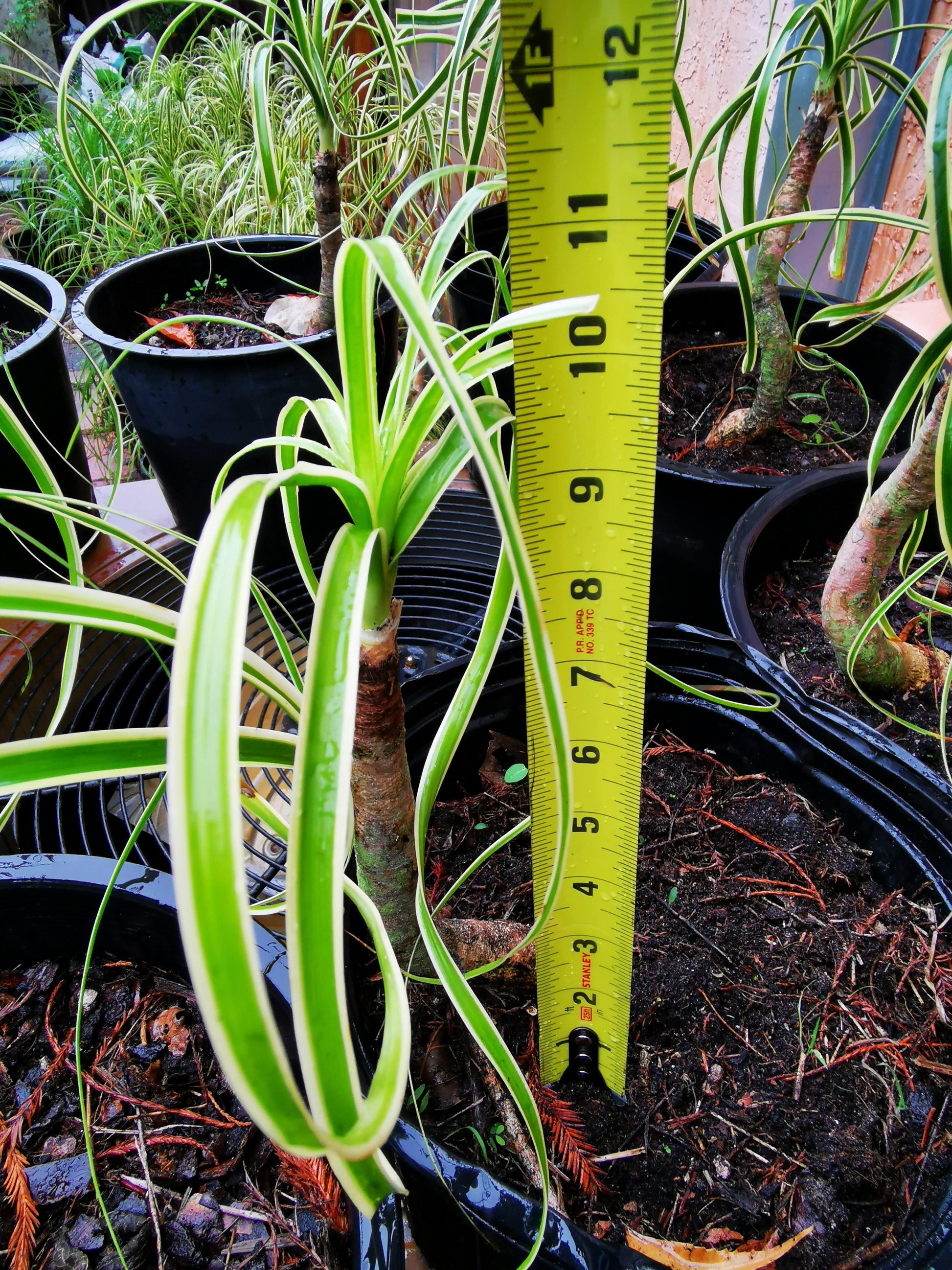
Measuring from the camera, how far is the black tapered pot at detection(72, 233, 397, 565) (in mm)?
1084

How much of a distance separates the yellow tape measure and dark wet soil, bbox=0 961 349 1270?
0.28m

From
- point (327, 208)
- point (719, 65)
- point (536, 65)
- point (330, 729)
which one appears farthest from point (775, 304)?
point (719, 65)

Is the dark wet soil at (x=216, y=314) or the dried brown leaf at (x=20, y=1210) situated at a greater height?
the dark wet soil at (x=216, y=314)

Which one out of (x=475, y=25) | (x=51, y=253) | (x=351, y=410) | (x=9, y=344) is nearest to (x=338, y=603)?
(x=351, y=410)

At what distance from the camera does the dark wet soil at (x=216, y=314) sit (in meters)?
1.34

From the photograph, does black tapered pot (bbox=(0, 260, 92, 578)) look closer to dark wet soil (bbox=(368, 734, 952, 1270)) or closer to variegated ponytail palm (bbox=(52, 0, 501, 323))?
variegated ponytail palm (bbox=(52, 0, 501, 323))

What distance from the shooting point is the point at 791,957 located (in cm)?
64

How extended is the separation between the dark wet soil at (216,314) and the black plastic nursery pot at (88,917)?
3.07ft

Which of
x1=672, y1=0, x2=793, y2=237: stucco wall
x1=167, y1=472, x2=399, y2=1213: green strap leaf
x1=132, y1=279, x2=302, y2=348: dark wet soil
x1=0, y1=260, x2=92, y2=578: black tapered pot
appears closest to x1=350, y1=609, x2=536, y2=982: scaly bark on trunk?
x1=167, y1=472, x2=399, y2=1213: green strap leaf

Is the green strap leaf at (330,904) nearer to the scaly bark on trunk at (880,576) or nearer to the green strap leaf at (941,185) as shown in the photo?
the green strap leaf at (941,185)

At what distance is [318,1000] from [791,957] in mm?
525

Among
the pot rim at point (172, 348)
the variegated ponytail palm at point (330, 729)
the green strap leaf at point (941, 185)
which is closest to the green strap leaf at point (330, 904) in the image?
the variegated ponytail palm at point (330, 729)

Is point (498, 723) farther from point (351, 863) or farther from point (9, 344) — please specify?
point (9, 344)

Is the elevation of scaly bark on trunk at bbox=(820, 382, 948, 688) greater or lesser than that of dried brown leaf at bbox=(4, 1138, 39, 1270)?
greater
